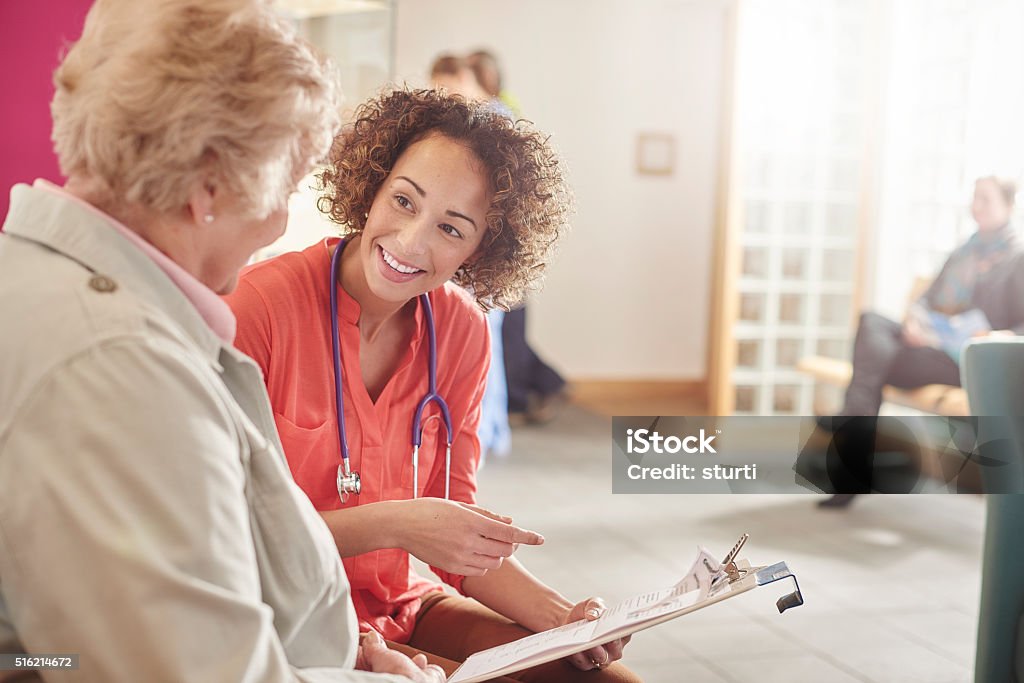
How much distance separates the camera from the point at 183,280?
0.84m

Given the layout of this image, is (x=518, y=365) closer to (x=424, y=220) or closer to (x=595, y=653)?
(x=424, y=220)

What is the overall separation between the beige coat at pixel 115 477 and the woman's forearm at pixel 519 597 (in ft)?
1.84

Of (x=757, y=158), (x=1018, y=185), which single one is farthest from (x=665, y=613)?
(x=757, y=158)

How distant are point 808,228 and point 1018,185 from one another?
4.32 feet

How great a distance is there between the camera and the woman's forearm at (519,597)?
1.31 meters

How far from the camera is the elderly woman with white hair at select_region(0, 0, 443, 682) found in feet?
2.31

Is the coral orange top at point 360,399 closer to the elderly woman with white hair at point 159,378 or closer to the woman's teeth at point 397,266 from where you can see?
the woman's teeth at point 397,266

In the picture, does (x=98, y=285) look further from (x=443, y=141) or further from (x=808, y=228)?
(x=808, y=228)

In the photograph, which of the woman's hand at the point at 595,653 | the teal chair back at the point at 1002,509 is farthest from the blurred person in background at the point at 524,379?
the woman's hand at the point at 595,653

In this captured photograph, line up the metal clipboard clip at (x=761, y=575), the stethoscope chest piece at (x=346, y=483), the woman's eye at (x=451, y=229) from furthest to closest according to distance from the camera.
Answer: the woman's eye at (x=451, y=229), the stethoscope chest piece at (x=346, y=483), the metal clipboard clip at (x=761, y=575)

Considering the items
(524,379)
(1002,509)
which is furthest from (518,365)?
(1002,509)

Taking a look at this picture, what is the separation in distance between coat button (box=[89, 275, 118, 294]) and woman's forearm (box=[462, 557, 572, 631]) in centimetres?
73

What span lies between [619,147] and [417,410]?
5.02 meters

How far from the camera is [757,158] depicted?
5203mm
